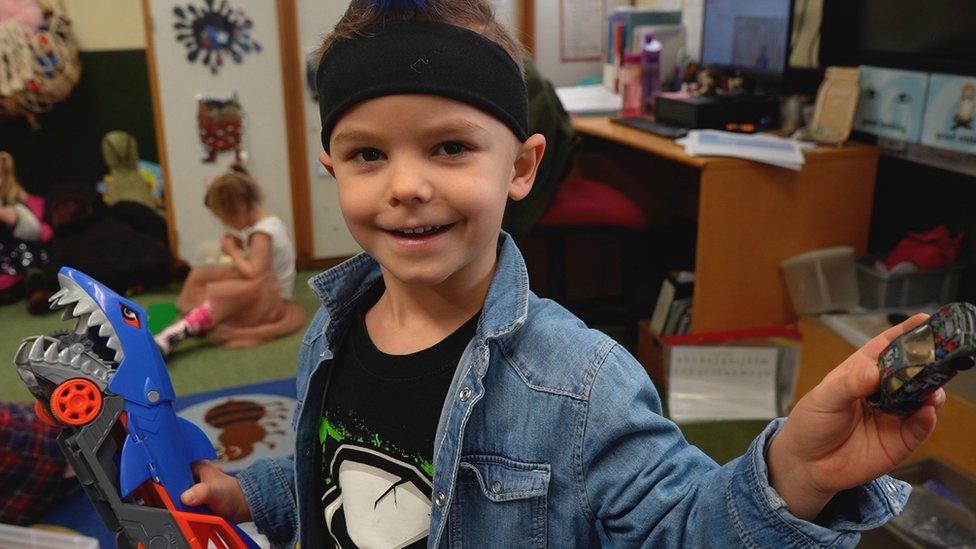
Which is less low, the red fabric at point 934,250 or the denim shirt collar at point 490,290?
the denim shirt collar at point 490,290

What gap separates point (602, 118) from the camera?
294 cm

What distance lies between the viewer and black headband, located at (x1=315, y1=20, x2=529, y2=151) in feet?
2.30

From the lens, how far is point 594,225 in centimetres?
247

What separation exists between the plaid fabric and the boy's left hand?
1.68 metres

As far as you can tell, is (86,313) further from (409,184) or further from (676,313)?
(676,313)

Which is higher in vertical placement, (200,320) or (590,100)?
(590,100)

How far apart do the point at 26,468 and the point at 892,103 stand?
7.68 ft

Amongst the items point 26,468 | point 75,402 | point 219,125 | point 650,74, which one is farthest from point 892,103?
point 219,125

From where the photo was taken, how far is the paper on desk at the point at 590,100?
9.91ft

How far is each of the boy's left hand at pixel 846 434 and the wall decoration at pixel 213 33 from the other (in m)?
3.28

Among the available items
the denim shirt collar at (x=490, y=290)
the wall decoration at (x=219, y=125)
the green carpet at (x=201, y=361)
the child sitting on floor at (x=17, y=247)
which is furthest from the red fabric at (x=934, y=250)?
the child sitting on floor at (x=17, y=247)

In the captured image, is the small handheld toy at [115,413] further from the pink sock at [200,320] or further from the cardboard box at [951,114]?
the pink sock at [200,320]

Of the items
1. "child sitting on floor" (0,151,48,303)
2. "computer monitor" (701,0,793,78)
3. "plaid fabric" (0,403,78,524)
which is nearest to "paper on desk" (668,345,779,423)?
"computer monitor" (701,0,793,78)

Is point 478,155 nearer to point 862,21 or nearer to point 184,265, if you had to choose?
point 862,21
